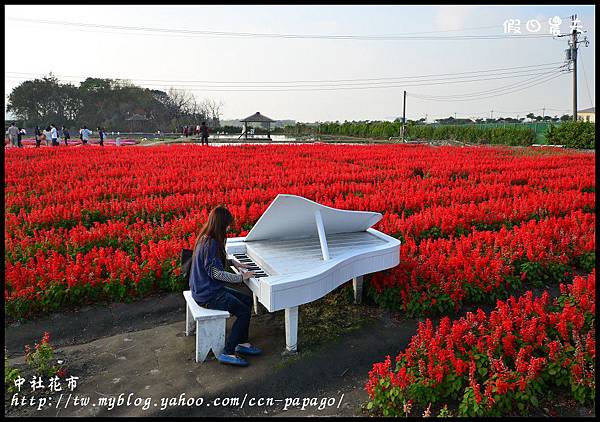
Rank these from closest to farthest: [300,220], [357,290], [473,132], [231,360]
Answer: [231,360] < [300,220] < [357,290] < [473,132]

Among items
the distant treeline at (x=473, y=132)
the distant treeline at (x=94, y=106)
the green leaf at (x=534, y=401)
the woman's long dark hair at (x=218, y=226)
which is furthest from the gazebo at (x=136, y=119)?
the green leaf at (x=534, y=401)

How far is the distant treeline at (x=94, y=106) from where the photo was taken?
196 ft

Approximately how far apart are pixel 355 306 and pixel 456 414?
233cm

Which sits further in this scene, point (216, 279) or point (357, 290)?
point (357, 290)

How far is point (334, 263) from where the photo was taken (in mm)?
4930

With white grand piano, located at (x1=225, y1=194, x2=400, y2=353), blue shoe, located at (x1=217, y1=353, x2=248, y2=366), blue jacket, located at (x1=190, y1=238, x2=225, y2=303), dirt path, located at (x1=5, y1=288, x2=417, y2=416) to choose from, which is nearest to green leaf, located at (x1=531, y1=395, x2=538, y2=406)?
dirt path, located at (x1=5, y1=288, x2=417, y2=416)

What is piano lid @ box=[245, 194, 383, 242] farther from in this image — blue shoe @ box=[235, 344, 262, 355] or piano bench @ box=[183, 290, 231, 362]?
blue shoe @ box=[235, 344, 262, 355]

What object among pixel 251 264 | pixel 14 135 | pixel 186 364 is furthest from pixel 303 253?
pixel 14 135

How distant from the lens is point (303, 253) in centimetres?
551

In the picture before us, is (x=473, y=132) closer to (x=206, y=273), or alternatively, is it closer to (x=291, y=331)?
(x=291, y=331)

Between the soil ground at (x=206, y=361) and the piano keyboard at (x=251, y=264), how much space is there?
663 millimetres

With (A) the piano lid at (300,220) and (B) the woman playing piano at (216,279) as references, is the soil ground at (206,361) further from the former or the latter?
(A) the piano lid at (300,220)

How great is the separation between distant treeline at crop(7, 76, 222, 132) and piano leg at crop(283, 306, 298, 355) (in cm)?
5751

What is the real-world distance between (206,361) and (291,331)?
796mm
